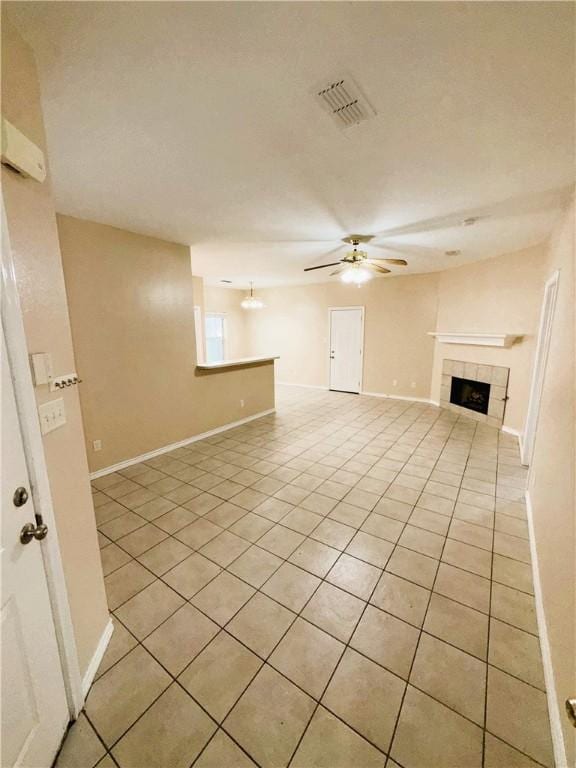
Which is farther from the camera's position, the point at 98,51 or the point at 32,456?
the point at 98,51

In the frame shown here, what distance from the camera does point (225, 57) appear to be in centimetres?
119

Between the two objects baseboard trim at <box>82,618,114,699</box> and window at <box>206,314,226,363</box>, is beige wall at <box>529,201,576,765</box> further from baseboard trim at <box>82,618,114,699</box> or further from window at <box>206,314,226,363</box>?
window at <box>206,314,226,363</box>

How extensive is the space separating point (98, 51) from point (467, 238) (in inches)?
150

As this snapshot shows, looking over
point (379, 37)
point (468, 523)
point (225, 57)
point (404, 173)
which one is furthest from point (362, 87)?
point (468, 523)

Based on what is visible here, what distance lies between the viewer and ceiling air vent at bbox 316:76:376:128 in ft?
4.35

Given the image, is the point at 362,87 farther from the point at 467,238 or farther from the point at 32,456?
the point at 467,238

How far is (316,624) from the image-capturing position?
1.60 m

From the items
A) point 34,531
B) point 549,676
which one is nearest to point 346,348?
point 549,676

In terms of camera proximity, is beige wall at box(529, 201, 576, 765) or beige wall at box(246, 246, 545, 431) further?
beige wall at box(246, 246, 545, 431)

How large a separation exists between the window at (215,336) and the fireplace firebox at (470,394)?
5575 millimetres

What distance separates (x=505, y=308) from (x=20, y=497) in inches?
216

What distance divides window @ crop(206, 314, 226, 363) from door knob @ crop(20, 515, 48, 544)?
6.95m

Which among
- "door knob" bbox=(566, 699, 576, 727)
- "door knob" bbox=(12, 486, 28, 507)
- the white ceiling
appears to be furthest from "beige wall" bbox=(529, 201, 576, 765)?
"door knob" bbox=(12, 486, 28, 507)

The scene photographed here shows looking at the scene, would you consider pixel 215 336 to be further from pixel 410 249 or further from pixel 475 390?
pixel 475 390
